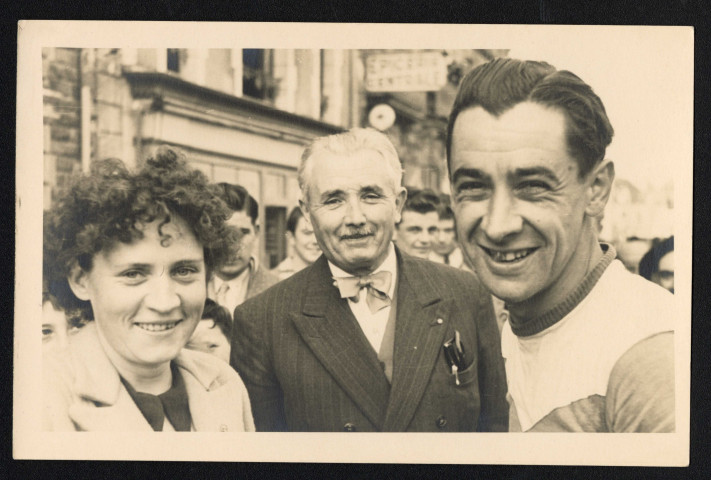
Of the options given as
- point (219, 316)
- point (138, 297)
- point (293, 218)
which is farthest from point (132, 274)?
point (293, 218)

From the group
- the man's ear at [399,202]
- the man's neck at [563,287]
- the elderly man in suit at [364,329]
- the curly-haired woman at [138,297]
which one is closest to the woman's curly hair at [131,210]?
the curly-haired woman at [138,297]

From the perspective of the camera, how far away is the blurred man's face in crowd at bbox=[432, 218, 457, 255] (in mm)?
2174

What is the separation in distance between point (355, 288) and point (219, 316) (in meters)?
0.44

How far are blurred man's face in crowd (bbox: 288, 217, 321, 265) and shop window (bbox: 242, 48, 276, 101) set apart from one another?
0.44 meters

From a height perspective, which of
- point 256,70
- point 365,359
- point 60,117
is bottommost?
point 365,359

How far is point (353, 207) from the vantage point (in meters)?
2.13

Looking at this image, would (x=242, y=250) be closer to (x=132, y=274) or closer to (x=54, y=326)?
(x=132, y=274)

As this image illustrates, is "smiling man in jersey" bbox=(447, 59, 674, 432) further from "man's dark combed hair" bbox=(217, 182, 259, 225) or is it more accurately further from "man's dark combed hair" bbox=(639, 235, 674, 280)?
"man's dark combed hair" bbox=(217, 182, 259, 225)

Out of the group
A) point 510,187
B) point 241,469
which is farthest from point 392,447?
point 510,187

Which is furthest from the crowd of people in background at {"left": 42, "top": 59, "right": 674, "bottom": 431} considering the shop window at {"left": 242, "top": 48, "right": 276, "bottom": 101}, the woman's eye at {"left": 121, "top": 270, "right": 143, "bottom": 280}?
the shop window at {"left": 242, "top": 48, "right": 276, "bottom": 101}

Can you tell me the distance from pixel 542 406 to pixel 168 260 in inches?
49.9

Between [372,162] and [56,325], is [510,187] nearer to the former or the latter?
[372,162]

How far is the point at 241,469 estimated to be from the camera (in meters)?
2.22

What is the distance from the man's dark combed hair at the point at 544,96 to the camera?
7.04 feet
